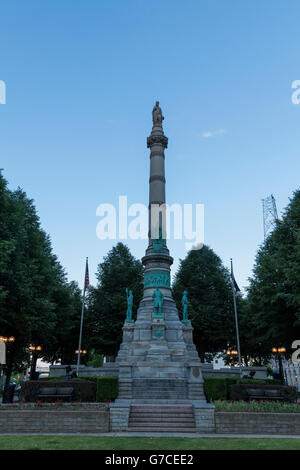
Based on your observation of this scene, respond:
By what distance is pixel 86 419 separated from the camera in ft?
47.7

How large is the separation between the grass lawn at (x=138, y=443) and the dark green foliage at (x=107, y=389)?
27.5 ft

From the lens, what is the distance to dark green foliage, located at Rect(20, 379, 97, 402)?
67.9 feet

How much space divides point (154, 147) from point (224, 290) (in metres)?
20.2

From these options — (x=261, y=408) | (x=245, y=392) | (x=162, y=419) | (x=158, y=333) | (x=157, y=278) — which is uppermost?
(x=157, y=278)

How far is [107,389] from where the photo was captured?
69.4ft

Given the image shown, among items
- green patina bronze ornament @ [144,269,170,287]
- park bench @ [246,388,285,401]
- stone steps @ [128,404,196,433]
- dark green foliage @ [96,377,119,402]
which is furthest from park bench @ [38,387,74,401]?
green patina bronze ornament @ [144,269,170,287]

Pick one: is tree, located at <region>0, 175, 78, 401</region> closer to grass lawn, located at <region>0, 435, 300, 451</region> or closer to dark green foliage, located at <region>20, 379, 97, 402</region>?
dark green foliage, located at <region>20, 379, 97, 402</region>

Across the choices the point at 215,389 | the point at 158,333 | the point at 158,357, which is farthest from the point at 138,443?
the point at 158,333

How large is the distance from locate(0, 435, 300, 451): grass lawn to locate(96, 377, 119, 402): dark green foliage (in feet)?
27.5

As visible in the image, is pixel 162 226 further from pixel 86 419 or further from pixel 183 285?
pixel 86 419

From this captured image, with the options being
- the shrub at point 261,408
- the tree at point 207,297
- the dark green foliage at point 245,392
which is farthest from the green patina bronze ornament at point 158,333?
the tree at point 207,297

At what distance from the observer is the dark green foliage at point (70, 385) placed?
2069 cm

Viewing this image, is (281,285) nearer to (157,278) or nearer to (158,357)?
(157,278)

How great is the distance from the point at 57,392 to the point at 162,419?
21.6ft
